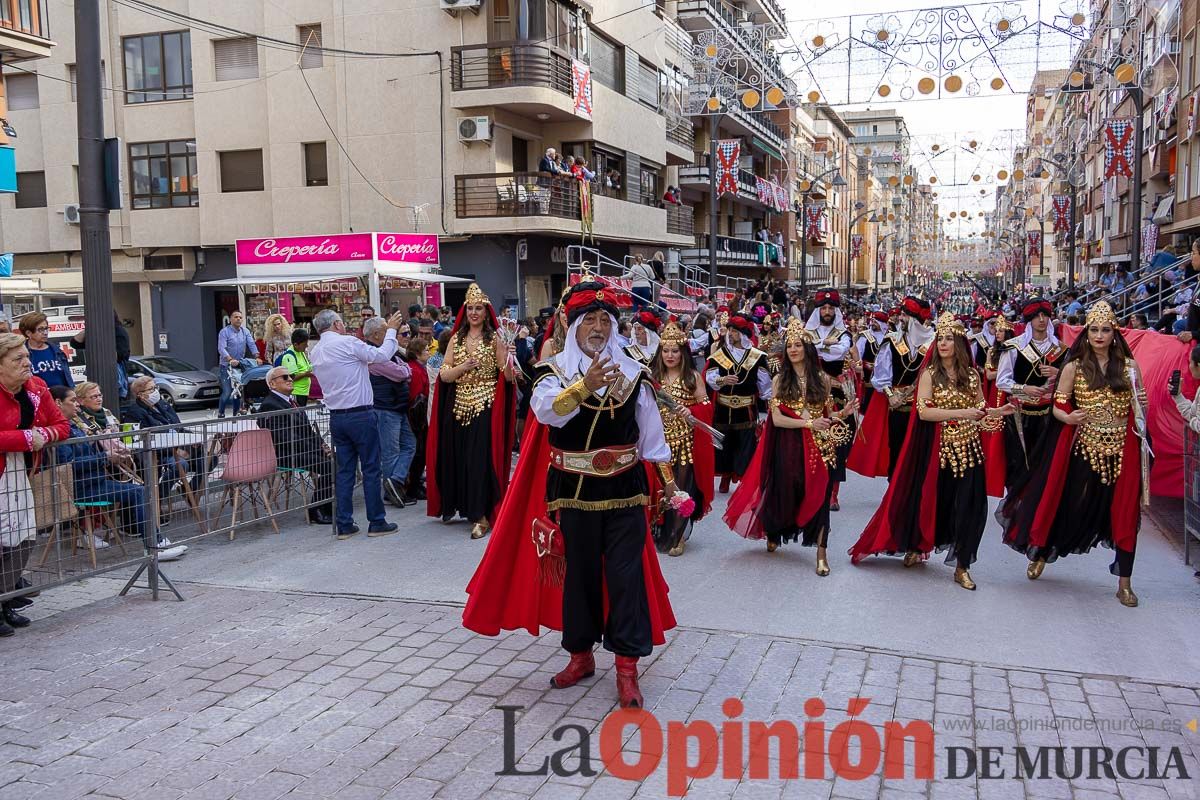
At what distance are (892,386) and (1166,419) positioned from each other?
2.57m

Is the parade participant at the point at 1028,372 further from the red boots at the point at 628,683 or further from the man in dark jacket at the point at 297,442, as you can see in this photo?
the man in dark jacket at the point at 297,442

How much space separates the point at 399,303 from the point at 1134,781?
21.9m

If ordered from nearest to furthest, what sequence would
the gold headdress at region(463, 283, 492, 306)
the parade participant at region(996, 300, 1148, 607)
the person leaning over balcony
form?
the person leaning over balcony
the parade participant at region(996, 300, 1148, 607)
the gold headdress at region(463, 283, 492, 306)

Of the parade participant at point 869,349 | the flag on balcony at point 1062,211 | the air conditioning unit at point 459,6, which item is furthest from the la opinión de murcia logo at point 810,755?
the flag on balcony at point 1062,211

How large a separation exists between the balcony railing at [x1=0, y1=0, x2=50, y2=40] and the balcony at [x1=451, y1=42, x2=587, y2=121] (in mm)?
9424

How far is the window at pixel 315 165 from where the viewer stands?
25.8 m

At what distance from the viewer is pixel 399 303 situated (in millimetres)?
24375

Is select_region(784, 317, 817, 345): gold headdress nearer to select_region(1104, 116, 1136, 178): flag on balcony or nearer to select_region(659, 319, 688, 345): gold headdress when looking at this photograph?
select_region(659, 319, 688, 345): gold headdress

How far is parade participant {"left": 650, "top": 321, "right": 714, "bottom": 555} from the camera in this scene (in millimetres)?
8352

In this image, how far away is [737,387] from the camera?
10070 millimetres

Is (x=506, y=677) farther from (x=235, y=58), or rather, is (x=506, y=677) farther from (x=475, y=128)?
(x=235, y=58)

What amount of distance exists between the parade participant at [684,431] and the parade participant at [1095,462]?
8.75 ft

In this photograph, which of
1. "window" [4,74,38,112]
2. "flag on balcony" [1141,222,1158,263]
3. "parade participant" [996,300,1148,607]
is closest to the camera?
"parade participant" [996,300,1148,607]

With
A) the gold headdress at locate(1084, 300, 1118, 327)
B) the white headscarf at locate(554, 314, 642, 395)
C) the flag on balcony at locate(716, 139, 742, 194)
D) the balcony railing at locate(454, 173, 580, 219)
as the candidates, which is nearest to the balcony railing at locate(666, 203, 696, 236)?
the flag on balcony at locate(716, 139, 742, 194)
